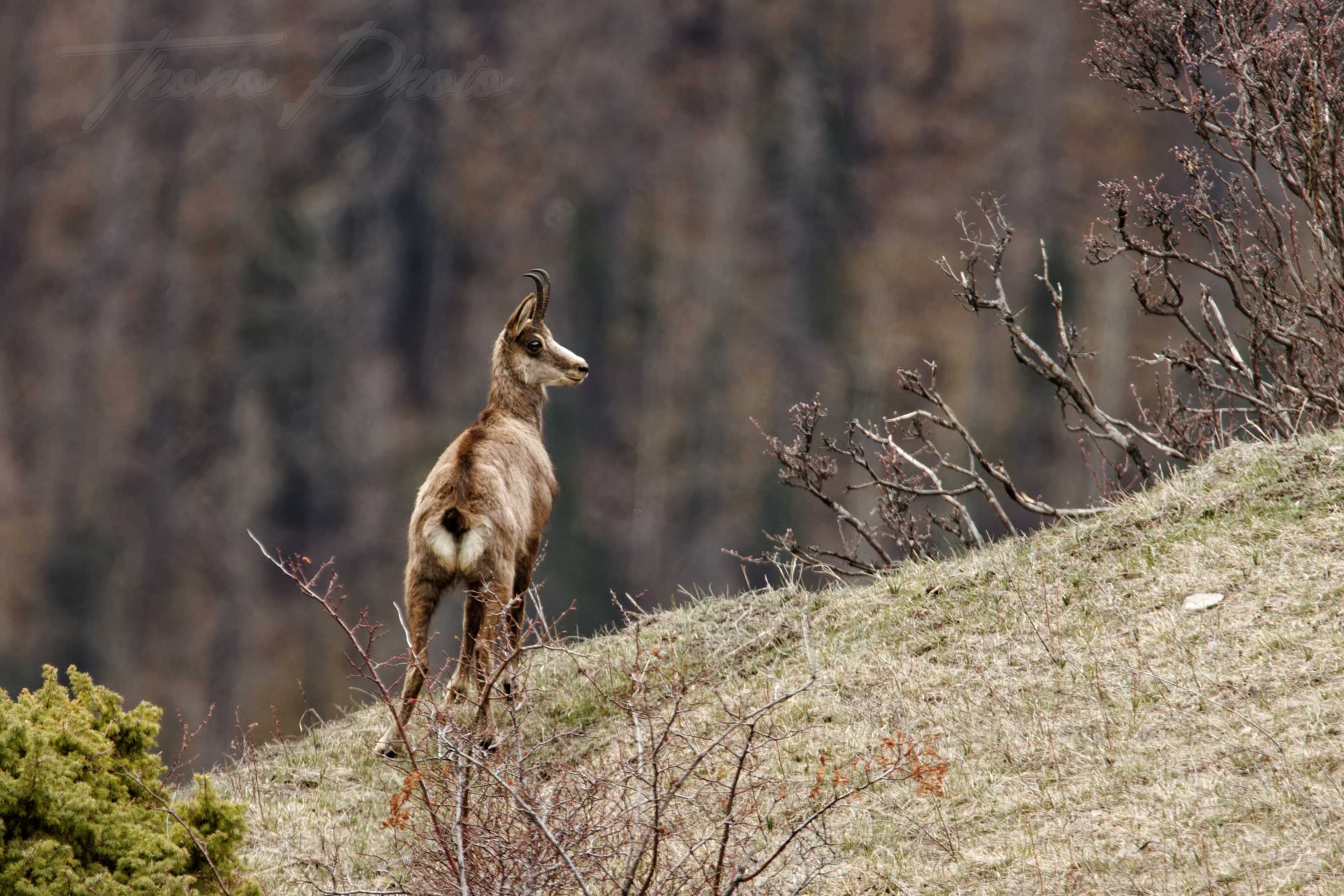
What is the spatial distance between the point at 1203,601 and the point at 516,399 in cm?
516

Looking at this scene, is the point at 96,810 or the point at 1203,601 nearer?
the point at 96,810

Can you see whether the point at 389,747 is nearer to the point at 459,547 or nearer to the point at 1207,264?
the point at 459,547

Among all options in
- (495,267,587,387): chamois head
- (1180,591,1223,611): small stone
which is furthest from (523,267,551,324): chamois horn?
A: (1180,591,1223,611): small stone

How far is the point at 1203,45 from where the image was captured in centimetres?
1019

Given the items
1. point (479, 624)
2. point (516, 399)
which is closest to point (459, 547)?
point (479, 624)

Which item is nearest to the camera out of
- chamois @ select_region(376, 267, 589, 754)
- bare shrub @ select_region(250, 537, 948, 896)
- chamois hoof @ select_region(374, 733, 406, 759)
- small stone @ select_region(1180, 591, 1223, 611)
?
bare shrub @ select_region(250, 537, 948, 896)

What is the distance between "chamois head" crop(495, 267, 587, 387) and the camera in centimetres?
991

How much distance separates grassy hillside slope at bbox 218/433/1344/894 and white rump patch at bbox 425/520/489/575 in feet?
4.26

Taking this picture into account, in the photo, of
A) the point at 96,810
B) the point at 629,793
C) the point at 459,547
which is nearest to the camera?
the point at 96,810

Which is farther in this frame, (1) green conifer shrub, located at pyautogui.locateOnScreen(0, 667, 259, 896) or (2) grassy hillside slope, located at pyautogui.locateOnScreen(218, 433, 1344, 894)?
(2) grassy hillside slope, located at pyautogui.locateOnScreen(218, 433, 1344, 894)

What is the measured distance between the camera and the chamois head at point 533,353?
9.91 meters

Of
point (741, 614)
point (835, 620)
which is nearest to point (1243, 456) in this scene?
point (835, 620)

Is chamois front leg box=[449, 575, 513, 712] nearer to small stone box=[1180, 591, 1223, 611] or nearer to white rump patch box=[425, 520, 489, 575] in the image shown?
white rump patch box=[425, 520, 489, 575]

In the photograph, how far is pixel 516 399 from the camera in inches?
387
